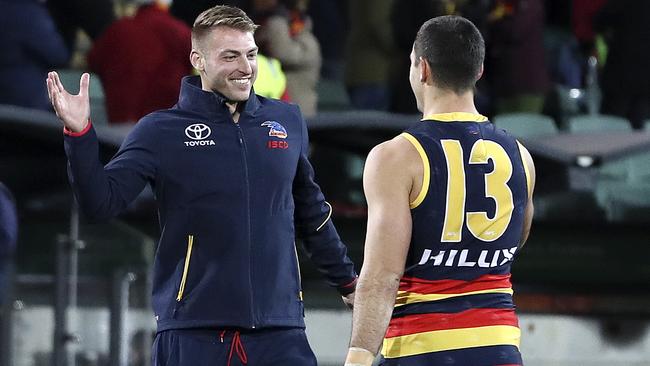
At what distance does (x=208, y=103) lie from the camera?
16.7ft

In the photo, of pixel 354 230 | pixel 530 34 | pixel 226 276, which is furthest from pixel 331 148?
pixel 226 276

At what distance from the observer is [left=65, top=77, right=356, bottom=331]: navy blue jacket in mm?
4945

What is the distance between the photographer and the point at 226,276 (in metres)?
4.95

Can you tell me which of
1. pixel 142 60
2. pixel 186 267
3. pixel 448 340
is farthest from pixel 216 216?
pixel 142 60

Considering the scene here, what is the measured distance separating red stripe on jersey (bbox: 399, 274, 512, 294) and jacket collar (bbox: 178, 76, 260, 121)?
0.85 m

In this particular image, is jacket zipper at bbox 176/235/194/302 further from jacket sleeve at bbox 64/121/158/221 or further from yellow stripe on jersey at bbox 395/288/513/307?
yellow stripe on jersey at bbox 395/288/513/307

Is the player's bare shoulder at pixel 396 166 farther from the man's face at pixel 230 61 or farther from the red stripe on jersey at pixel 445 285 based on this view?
the man's face at pixel 230 61

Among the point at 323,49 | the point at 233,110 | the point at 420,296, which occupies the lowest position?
the point at 420,296

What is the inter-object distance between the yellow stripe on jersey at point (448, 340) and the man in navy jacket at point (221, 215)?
1.63 feet

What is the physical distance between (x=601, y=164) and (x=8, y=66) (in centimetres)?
377

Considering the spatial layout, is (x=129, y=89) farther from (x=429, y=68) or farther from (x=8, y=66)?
(x=429, y=68)

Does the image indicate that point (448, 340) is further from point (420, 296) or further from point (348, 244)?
point (348, 244)

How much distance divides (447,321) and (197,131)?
1026mm

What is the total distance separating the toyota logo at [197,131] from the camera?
198 inches
